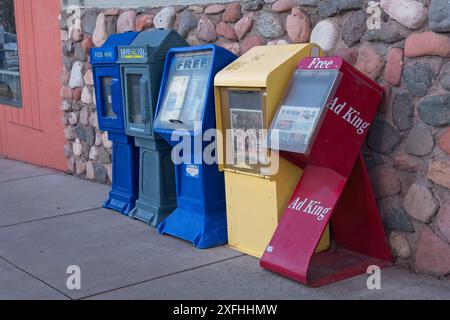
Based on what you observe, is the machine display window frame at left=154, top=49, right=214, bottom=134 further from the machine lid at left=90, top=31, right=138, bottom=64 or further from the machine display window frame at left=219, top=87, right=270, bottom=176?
the machine lid at left=90, top=31, right=138, bottom=64

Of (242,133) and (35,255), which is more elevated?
(242,133)

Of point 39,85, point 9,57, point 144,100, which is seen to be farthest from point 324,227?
point 9,57

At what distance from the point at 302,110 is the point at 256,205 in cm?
80

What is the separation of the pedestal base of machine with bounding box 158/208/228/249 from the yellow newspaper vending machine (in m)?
0.16

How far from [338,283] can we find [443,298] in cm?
61

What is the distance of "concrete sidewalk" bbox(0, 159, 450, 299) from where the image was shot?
3939 millimetres

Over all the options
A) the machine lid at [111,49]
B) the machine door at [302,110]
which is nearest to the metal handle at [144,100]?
the machine lid at [111,49]

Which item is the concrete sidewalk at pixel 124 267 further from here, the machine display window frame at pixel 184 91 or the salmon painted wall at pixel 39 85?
the salmon painted wall at pixel 39 85

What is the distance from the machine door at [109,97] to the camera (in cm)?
555

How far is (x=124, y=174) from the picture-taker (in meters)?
5.81

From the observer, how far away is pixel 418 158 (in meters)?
4.09

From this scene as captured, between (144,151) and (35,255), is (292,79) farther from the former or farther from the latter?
(35,255)

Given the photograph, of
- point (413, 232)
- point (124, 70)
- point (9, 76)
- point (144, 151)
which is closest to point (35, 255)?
point (144, 151)

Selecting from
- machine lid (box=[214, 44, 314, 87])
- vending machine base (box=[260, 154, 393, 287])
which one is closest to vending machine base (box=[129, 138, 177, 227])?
machine lid (box=[214, 44, 314, 87])
